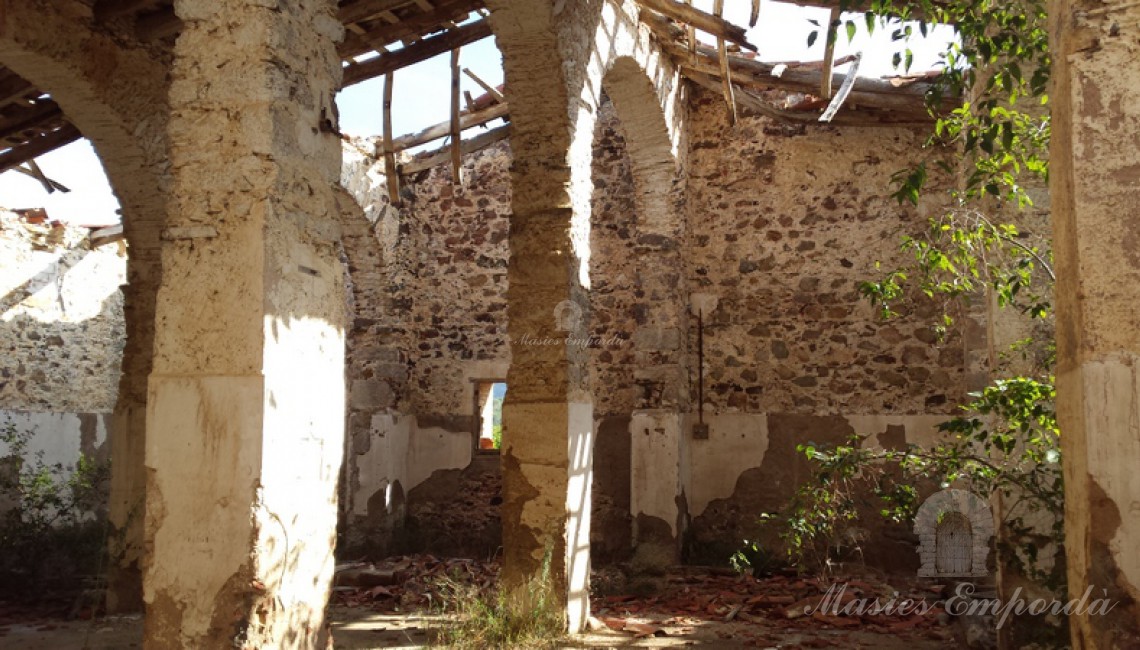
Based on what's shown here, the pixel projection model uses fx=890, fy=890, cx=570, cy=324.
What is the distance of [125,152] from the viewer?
263 inches

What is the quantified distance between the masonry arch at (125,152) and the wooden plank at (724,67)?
14.5 ft

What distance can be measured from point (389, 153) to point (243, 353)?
6115 mm

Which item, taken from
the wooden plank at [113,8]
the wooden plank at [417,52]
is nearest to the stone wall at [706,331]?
the wooden plank at [417,52]

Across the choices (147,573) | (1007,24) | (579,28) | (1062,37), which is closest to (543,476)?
(147,573)

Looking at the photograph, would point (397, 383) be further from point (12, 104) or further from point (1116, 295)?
point (1116, 295)

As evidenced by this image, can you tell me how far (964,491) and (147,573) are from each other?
6.66m

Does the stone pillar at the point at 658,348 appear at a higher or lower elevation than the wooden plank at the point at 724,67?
lower

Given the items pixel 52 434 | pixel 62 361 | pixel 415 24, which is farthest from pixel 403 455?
pixel 415 24

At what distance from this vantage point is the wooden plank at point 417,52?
7.53 m

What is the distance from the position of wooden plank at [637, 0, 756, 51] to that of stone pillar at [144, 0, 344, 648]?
4.00m

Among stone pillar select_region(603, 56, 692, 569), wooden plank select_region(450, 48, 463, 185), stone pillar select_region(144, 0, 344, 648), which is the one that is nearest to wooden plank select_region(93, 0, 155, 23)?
wooden plank select_region(450, 48, 463, 185)

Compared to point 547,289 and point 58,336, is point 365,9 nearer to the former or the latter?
point 547,289

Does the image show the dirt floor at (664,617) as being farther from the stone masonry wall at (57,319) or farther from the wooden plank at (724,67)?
the wooden plank at (724,67)

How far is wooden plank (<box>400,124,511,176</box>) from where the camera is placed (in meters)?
9.56
